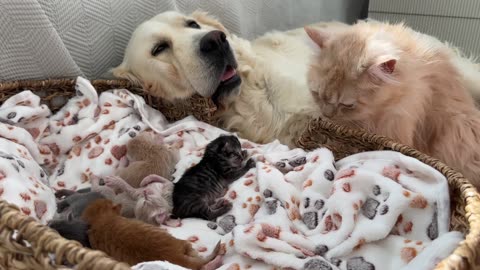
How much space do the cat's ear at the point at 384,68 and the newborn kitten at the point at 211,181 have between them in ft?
1.65

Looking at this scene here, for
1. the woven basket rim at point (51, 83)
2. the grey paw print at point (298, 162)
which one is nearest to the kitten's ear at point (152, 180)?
the grey paw print at point (298, 162)

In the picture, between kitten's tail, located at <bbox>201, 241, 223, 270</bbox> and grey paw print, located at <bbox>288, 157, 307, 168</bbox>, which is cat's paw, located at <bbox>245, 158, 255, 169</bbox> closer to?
grey paw print, located at <bbox>288, 157, 307, 168</bbox>

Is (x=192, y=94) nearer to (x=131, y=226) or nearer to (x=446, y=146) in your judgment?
(x=131, y=226)

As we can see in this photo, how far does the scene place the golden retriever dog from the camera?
1.67m

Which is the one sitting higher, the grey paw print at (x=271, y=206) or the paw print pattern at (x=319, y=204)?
the paw print pattern at (x=319, y=204)

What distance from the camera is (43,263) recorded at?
767 millimetres

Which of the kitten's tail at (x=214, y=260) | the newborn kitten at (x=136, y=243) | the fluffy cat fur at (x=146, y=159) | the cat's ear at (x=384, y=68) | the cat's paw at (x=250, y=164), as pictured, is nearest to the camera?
the newborn kitten at (x=136, y=243)

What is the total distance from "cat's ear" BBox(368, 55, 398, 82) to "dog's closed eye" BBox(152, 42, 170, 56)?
0.80m

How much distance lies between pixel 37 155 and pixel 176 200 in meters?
0.51


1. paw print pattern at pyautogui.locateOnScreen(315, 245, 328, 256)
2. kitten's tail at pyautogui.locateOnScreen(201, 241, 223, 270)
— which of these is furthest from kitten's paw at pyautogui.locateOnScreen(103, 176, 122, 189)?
paw print pattern at pyautogui.locateOnScreen(315, 245, 328, 256)

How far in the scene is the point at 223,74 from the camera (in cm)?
171

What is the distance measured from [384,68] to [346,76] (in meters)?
0.12

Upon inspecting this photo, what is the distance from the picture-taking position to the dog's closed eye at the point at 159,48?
1.70 m

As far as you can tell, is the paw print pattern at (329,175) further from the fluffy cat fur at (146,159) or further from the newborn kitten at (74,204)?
the newborn kitten at (74,204)
